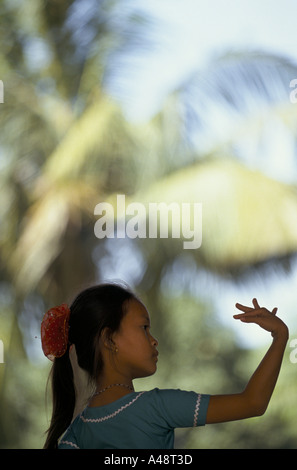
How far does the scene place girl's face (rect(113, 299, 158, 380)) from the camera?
3.27ft

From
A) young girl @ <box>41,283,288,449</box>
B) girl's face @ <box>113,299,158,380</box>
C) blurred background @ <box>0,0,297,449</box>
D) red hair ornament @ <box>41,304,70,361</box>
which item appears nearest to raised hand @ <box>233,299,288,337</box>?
young girl @ <box>41,283,288,449</box>

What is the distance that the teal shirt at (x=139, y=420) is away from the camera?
35.6 inches

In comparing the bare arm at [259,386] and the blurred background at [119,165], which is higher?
the blurred background at [119,165]

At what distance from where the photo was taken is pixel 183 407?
904 millimetres

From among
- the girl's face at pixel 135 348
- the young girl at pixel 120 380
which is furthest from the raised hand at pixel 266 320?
the girl's face at pixel 135 348

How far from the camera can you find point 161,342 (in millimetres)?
7398

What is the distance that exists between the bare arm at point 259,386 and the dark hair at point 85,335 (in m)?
0.18

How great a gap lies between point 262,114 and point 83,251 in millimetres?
1900

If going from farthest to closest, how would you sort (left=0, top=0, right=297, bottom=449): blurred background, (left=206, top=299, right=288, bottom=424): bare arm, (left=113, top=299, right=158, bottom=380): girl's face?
1. (left=0, top=0, right=297, bottom=449): blurred background
2. (left=113, top=299, right=158, bottom=380): girl's face
3. (left=206, top=299, right=288, bottom=424): bare arm

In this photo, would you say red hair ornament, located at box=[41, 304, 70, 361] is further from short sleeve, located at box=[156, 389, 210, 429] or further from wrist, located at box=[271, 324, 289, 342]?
wrist, located at box=[271, 324, 289, 342]

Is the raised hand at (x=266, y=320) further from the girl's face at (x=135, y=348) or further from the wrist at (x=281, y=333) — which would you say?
the girl's face at (x=135, y=348)

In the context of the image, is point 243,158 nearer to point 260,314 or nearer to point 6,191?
point 6,191

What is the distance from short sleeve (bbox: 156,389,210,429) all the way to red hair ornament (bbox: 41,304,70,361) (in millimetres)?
208

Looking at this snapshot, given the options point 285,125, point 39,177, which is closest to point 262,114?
point 285,125
